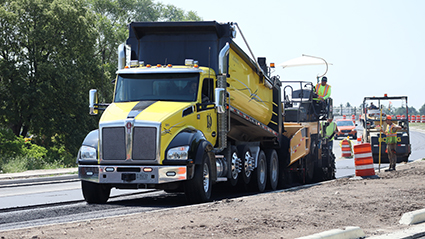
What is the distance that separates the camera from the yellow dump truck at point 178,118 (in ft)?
35.9

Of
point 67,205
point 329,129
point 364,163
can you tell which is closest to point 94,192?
point 67,205

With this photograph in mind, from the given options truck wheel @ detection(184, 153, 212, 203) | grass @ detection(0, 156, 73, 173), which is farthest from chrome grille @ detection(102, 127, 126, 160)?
grass @ detection(0, 156, 73, 173)

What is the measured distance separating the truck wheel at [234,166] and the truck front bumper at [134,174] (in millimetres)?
2772

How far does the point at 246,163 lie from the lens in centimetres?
1441

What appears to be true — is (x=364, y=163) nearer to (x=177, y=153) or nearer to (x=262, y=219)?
(x=177, y=153)

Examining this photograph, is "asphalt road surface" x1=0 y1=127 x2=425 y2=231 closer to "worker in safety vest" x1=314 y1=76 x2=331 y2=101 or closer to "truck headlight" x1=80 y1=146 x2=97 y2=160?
"truck headlight" x1=80 y1=146 x2=97 y2=160

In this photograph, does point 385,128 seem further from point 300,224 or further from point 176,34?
point 300,224

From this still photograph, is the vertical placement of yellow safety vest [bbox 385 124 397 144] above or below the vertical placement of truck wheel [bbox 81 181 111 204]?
above

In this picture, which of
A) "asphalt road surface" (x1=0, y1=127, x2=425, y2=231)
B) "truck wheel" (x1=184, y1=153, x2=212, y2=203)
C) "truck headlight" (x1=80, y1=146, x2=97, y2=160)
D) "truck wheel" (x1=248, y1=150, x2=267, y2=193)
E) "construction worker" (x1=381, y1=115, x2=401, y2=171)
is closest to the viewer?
"asphalt road surface" (x1=0, y1=127, x2=425, y2=231)

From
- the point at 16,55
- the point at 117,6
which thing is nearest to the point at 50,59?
the point at 16,55

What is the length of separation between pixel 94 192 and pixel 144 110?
6.54 feet

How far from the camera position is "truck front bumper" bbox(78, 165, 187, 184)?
10836mm

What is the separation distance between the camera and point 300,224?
27.1ft

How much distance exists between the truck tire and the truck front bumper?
436cm
